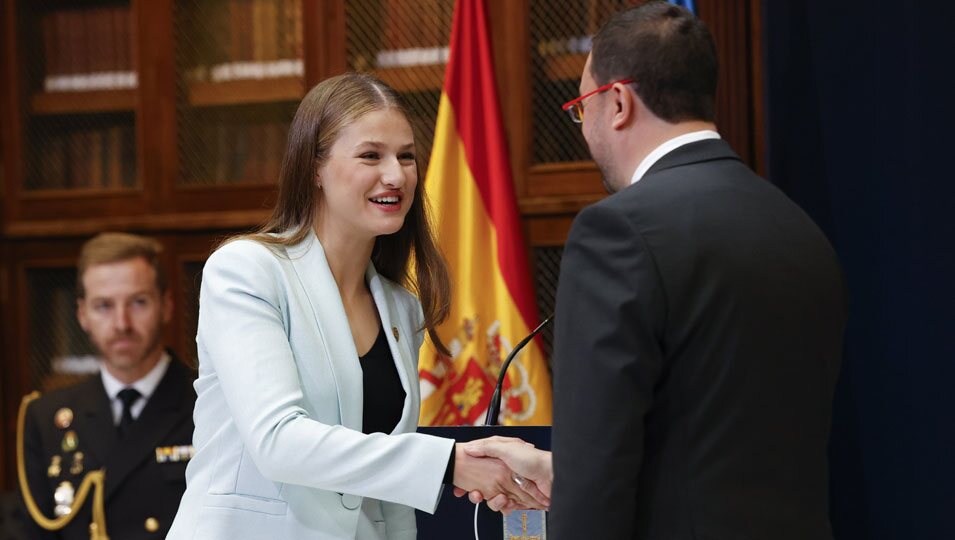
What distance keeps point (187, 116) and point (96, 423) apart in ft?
4.20

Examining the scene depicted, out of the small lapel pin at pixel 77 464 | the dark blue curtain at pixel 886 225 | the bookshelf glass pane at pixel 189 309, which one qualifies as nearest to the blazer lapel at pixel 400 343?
the dark blue curtain at pixel 886 225

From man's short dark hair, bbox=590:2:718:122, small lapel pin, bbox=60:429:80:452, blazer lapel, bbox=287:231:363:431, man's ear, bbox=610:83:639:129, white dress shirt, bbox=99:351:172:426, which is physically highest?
man's short dark hair, bbox=590:2:718:122

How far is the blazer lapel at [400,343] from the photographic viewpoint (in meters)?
2.01

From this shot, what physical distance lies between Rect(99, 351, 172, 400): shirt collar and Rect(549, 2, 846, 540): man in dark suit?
82.5 inches

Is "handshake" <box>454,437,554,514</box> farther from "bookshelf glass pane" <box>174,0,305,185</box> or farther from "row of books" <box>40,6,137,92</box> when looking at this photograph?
"row of books" <box>40,6,137,92</box>

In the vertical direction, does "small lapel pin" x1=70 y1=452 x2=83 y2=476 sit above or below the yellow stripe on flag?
below

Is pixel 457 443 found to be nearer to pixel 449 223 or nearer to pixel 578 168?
pixel 449 223

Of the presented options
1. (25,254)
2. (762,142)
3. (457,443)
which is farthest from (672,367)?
(25,254)

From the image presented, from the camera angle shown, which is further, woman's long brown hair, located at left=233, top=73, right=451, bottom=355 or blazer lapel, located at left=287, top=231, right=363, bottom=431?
woman's long brown hair, located at left=233, top=73, right=451, bottom=355

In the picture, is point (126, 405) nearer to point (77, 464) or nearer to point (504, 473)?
point (77, 464)

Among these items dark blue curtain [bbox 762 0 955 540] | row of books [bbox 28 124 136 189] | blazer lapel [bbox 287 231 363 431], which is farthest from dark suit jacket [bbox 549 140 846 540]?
row of books [bbox 28 124 136 189]

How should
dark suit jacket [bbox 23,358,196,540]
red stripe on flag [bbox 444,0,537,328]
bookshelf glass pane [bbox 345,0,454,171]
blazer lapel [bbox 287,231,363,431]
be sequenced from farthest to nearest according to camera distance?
bookshelf glass pane [bbox 345,0,454,171] → red stripe on flag [bbox 444,0,537,328] → dark suit jacket [bbox 23,358,196,540] → blazer lapel [bbox 287,231,363,431]

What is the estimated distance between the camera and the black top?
200 cm

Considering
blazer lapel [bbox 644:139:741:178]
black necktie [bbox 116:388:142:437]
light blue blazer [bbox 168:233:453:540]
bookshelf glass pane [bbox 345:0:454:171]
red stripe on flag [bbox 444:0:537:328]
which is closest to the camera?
blazer lapel [bbox 644:139:741:178]
